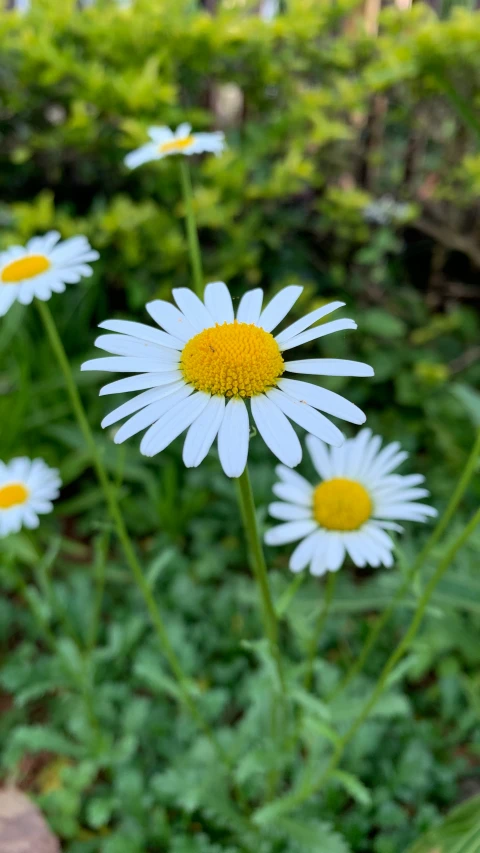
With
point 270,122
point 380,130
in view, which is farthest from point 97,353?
point 380,130

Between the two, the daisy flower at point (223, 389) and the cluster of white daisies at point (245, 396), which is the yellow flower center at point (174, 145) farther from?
the daisy flower at point (223, 389)

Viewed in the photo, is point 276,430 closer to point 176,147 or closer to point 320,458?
point 320,458

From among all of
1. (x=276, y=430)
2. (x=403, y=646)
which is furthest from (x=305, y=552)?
(x=276, y=430)

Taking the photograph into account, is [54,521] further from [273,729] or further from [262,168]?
[262,168]

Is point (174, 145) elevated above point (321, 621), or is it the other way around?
point (174, 145)

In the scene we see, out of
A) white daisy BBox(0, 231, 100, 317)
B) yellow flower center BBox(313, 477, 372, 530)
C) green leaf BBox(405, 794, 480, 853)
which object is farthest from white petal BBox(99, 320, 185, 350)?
green leaf BBox(405, 794, 480, 853)

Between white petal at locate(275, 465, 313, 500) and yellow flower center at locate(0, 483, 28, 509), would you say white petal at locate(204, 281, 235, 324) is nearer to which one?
white petal at locate(275, 465, 313, 500)

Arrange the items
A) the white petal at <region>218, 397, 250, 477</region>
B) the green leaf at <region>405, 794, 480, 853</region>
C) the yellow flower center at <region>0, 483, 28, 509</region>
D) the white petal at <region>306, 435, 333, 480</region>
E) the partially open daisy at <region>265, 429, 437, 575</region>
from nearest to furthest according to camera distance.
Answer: the white petal at <region>218, 397, 250, 477</region> → the partially open daisy at <region>265, 429, 437, 575</region> → the white petal at <region>306, 435, 333, 480</region> → the green leaf at <region>405, 794, 480, 853</region> → the yellow flower center at <region>0, 483, 28, 509</region>
